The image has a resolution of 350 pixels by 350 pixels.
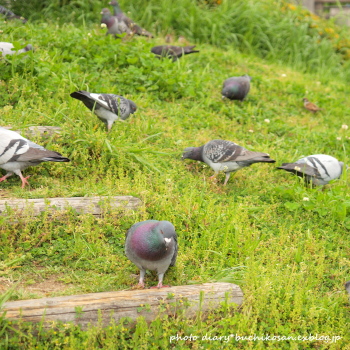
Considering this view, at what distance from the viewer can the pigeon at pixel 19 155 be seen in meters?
4.39

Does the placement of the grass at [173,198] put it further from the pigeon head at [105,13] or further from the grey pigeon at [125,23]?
the grey pigeon at [125,23]

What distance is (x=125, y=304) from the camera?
10.2 feet

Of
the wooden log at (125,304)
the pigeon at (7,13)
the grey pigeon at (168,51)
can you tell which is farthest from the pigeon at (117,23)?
the wooden log at (125,304)

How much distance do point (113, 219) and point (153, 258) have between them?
95 cm

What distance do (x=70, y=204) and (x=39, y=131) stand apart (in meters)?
1.31

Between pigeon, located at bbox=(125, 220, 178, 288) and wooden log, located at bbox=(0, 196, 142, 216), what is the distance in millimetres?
773

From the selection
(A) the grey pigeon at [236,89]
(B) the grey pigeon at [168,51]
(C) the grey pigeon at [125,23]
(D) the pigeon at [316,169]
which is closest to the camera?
(D) the pigeon at [316,169]

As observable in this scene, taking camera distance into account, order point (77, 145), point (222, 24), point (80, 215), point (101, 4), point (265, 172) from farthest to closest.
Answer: point (222, 24) → point (101, 4) → point (265, 172) → point (77, 145) → point (80, 215)

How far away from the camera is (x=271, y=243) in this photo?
4.41 meters

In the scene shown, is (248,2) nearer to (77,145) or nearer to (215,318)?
(77,145)

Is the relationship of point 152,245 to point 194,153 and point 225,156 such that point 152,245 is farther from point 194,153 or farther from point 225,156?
point 194,153

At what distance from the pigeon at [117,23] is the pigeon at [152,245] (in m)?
6.20

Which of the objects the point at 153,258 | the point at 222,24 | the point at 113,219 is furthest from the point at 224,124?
the point at 222,24

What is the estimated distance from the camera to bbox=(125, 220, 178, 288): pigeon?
3.33 meters
